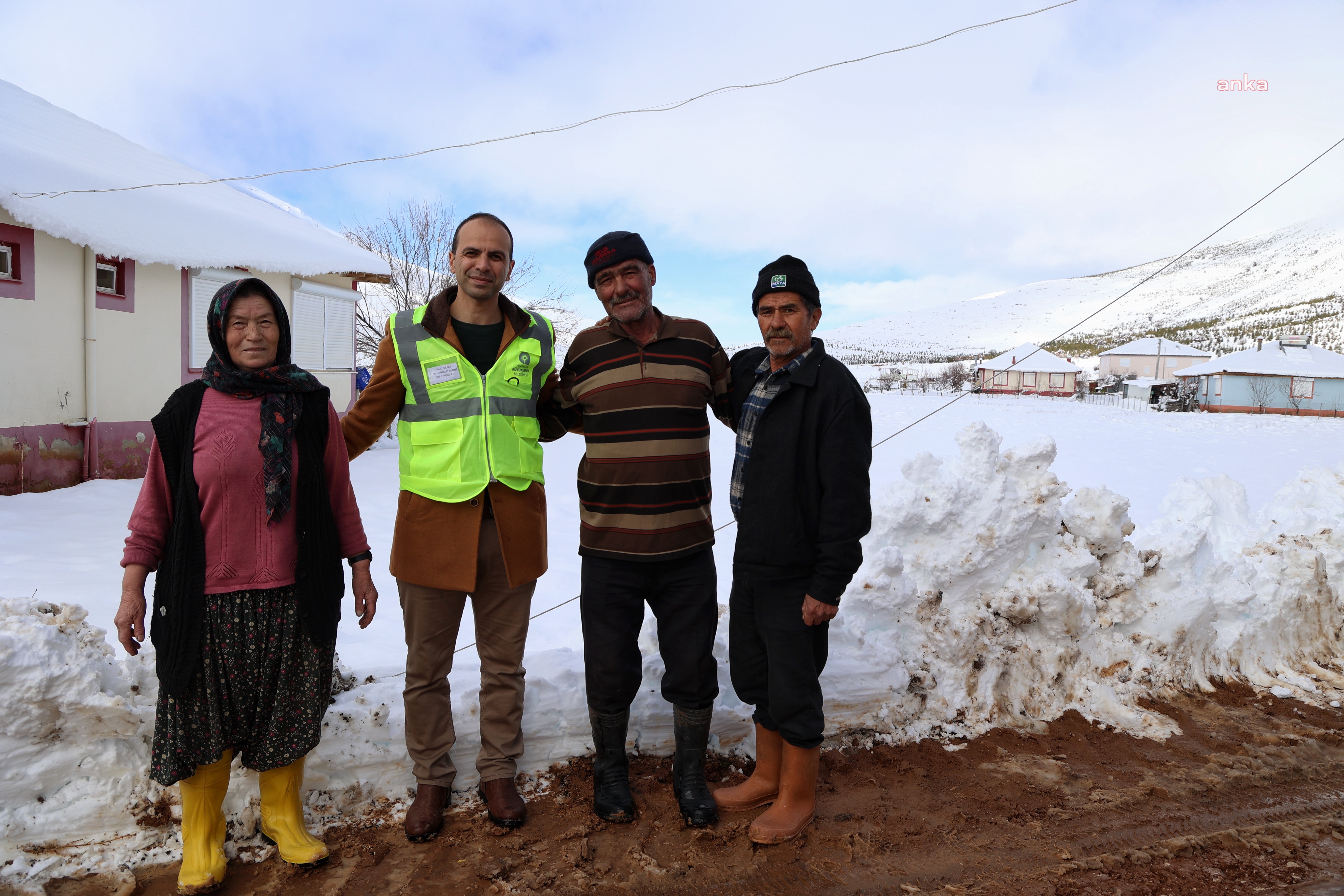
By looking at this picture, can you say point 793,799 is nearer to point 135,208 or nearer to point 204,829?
point 204,829

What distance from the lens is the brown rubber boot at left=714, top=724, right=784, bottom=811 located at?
8.91 ft

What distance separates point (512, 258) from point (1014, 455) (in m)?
2.83

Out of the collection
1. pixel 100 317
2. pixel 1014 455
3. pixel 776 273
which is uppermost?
pixel 100 317

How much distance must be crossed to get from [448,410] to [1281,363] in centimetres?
4080

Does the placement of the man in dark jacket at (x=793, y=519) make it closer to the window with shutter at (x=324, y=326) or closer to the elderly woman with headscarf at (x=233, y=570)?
the elderly woman with headscarf at (x=233, y=570)

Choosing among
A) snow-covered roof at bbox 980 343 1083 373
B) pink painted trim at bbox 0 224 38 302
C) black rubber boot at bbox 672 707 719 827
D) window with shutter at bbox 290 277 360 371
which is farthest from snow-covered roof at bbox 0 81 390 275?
snow-covered roof at bbox 980 343 1083 373

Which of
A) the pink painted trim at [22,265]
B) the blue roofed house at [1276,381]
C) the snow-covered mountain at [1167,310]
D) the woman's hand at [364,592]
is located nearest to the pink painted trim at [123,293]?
the pink painted trim at [22,265]

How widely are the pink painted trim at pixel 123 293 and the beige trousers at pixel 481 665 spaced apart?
28.6 feet

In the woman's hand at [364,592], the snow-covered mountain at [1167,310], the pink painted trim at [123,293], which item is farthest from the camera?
the snow-covered mountain at [1167,310]

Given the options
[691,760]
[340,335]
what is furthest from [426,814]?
[340,335]

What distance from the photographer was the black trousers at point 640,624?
2.64m

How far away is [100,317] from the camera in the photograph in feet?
28.6

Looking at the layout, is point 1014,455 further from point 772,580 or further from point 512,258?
point 512,258

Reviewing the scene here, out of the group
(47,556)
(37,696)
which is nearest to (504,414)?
(37,696)
